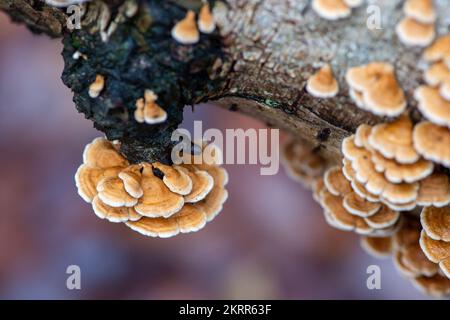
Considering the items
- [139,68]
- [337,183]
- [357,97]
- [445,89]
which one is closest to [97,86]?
[139,68]

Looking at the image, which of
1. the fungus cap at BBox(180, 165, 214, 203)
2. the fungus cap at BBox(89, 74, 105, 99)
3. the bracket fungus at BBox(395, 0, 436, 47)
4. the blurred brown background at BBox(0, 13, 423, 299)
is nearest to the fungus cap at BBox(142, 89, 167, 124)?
the fungus cap at BBox(89, 74, 105, 99)

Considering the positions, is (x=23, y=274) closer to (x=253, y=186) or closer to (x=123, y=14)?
(x=253, y=186)

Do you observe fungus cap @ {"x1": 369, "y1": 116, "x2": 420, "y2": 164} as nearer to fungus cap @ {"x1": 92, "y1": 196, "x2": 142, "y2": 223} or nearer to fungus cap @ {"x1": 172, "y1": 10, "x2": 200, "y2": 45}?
fungus cap @ {"x1": 172, "y1": 10, "x2": 200, "y2": 45}

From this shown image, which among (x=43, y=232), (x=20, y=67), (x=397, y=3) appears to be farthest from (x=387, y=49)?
(x=20, y=67)

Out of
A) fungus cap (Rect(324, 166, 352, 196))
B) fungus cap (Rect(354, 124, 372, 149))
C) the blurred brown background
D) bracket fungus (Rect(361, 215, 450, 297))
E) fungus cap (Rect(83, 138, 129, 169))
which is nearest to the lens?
fungus cap (Rect(354, 124, 372, 149))

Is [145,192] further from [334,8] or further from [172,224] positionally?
[334,8]

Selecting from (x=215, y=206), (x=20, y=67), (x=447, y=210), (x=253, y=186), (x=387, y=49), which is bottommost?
(x=447, y=210)
